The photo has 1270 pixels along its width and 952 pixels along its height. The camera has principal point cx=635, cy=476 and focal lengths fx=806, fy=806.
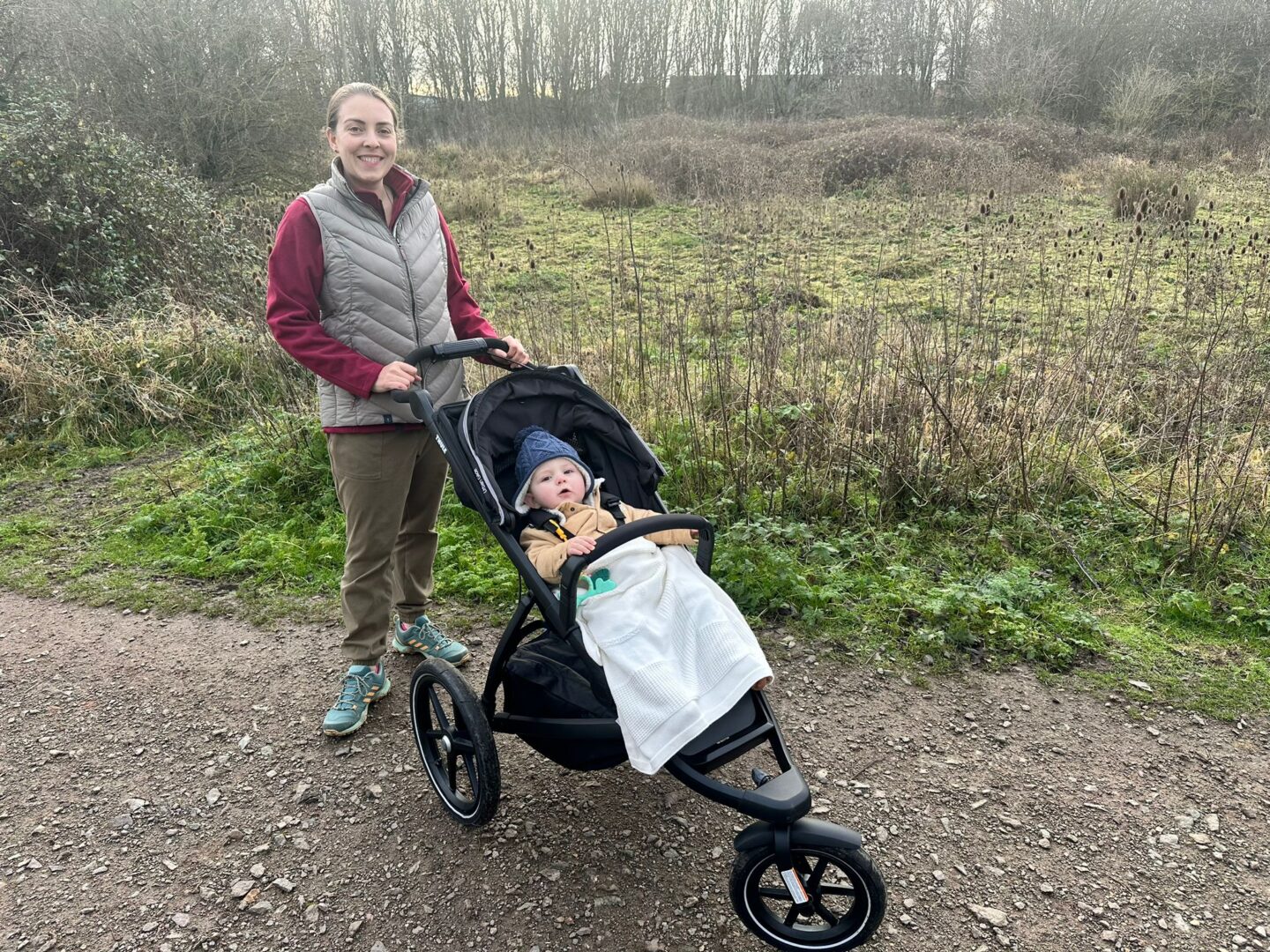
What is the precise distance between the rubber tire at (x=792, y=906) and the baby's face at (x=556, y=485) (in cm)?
122

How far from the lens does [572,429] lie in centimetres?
305

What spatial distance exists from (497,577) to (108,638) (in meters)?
1.96

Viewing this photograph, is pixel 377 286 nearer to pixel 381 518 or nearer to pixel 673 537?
pixel 381 518

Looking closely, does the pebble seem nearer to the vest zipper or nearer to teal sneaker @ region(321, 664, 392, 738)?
teal sneaker @ region(321, 664, 392, 738)

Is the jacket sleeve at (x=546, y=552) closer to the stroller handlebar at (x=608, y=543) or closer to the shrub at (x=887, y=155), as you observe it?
the stroller handlebar at (x=608, y=543)

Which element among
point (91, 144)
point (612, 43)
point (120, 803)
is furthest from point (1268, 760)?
point (612, 43)

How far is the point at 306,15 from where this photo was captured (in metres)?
23.9

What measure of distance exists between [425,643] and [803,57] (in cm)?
3436

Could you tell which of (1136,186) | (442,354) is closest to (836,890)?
(442,354)

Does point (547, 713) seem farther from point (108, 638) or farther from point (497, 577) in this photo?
point (108, 638)

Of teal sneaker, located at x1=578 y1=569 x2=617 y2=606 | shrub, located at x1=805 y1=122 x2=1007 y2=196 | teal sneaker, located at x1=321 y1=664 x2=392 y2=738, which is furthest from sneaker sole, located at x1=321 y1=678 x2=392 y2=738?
shrub, located at x1=805 y1=122 x2=1007 y2=196

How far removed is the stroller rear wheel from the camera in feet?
8.58

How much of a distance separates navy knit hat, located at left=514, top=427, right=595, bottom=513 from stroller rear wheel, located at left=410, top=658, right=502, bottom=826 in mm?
651

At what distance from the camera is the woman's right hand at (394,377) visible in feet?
8.99
